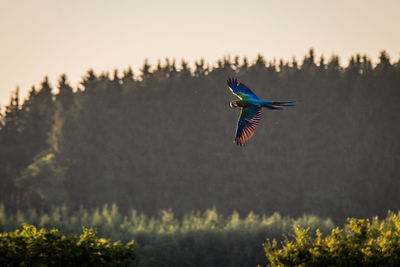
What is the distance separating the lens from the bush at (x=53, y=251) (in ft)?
34.8

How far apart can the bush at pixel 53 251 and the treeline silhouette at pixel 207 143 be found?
3157cm

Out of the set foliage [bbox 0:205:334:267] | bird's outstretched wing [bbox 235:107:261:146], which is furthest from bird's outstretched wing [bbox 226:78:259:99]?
foliage [bbox 0:205:334:267]

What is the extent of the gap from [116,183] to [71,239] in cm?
3368

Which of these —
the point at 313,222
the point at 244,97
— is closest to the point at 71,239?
the point at 244,97

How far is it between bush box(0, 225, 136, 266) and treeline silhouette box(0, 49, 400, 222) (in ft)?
104

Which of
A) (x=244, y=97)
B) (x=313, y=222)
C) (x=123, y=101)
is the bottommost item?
(x=313, y=222)

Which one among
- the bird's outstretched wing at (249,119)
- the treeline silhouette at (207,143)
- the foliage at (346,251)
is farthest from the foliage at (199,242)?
the treeline silhouette at (207,143)

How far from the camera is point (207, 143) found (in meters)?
46.2

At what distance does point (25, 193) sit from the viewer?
44.3m

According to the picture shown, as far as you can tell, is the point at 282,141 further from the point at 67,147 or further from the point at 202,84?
the point at 67,147

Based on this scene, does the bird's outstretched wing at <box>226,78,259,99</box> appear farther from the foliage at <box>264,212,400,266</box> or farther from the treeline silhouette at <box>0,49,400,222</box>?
the treeline silhouette at <box>0,49,400,222</box>

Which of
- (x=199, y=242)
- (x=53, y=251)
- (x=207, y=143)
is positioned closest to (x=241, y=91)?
(x=53, y=251)

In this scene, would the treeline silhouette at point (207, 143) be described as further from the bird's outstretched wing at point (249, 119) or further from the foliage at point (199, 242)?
the bird's outstretched wing at point (249, 119)

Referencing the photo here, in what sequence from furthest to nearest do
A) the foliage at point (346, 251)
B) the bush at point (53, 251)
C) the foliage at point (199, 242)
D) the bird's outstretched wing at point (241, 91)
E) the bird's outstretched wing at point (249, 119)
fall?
the foliage at point (199, 242) → the foliage at point (346, 251) → the bird's outstretched wing at point (241, 91) → the bird's outstretched wing at point (249, 119) → the bush at point (53, 251)
